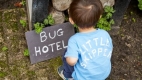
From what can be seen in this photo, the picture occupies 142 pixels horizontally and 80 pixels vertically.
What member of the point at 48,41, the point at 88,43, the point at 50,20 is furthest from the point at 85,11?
the point at 48,41

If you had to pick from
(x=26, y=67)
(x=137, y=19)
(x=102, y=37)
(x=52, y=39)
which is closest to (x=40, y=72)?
(x=26, y=67)

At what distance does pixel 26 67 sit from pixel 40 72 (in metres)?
0.17

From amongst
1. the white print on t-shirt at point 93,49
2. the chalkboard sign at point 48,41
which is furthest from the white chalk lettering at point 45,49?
the white print on t-shirt at point 93,49

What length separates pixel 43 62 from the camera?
9.86 feet

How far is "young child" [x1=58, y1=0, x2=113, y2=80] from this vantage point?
6.40 feet

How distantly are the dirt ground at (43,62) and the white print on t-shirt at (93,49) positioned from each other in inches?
35.5

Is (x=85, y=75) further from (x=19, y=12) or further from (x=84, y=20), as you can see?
(x=19, y=12)

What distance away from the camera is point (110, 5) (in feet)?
9.74

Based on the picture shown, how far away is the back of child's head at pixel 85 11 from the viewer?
193 centimetres

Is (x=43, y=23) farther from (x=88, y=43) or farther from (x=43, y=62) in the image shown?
(x=88, y=43)

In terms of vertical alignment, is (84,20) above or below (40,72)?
above

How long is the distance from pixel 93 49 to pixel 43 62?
1081 millimetres

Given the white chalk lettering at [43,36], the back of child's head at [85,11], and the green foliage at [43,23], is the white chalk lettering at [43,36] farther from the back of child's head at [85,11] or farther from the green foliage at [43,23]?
the back of child's head at [85,11]

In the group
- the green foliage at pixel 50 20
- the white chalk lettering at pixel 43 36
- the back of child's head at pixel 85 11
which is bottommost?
the white chalk lettering at pixel 43 36
